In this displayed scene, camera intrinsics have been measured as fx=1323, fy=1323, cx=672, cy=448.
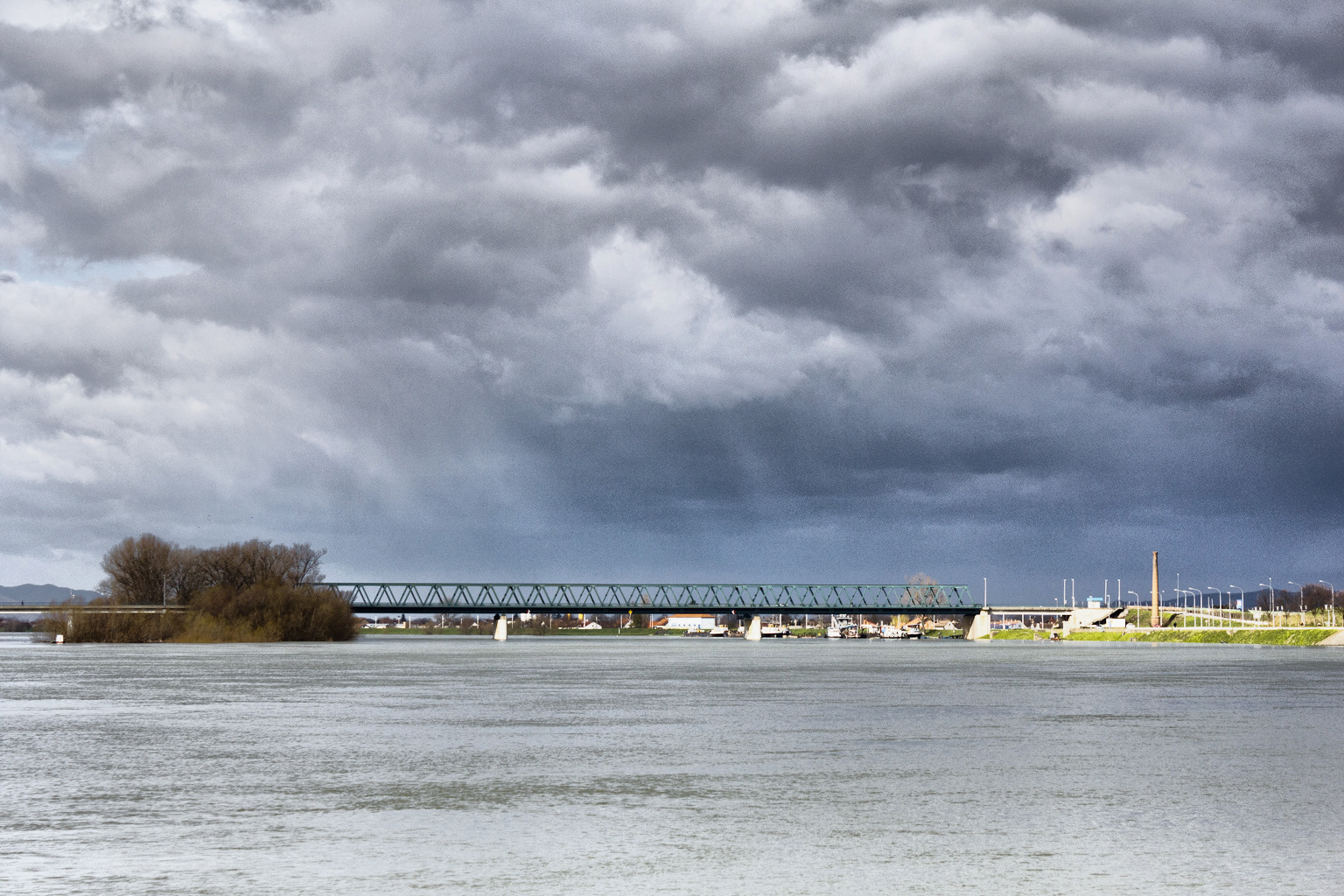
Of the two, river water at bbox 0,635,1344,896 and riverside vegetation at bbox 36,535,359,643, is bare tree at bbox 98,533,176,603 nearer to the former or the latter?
riverside vegetation at bbox 36,535,359,643

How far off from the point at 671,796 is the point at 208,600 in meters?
158

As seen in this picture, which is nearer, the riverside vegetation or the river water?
the river water

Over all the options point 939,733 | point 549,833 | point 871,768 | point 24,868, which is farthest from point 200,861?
point 939,733

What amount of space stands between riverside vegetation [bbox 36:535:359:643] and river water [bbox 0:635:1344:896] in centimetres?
12517

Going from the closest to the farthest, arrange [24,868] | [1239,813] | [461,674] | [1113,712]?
[24,868] → [1239,813] → [1113,712] → [461,674]

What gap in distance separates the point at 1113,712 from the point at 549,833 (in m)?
29.2

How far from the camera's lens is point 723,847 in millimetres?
18312

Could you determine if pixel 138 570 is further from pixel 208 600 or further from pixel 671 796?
pixel 671 796

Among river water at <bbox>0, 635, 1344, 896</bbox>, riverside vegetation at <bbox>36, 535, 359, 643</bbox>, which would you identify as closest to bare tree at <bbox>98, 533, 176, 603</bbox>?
riverside vegetation at <bbox>36, 535, 359, 643</bbox>

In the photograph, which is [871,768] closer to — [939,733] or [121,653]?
[939,733]

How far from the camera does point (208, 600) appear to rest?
16900 cm

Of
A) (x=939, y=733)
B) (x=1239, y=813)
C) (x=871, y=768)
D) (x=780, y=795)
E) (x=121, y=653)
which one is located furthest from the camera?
(x=121, y=653)

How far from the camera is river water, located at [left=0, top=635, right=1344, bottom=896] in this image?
16.6 meters

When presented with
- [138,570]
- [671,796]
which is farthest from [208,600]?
[671,796]
